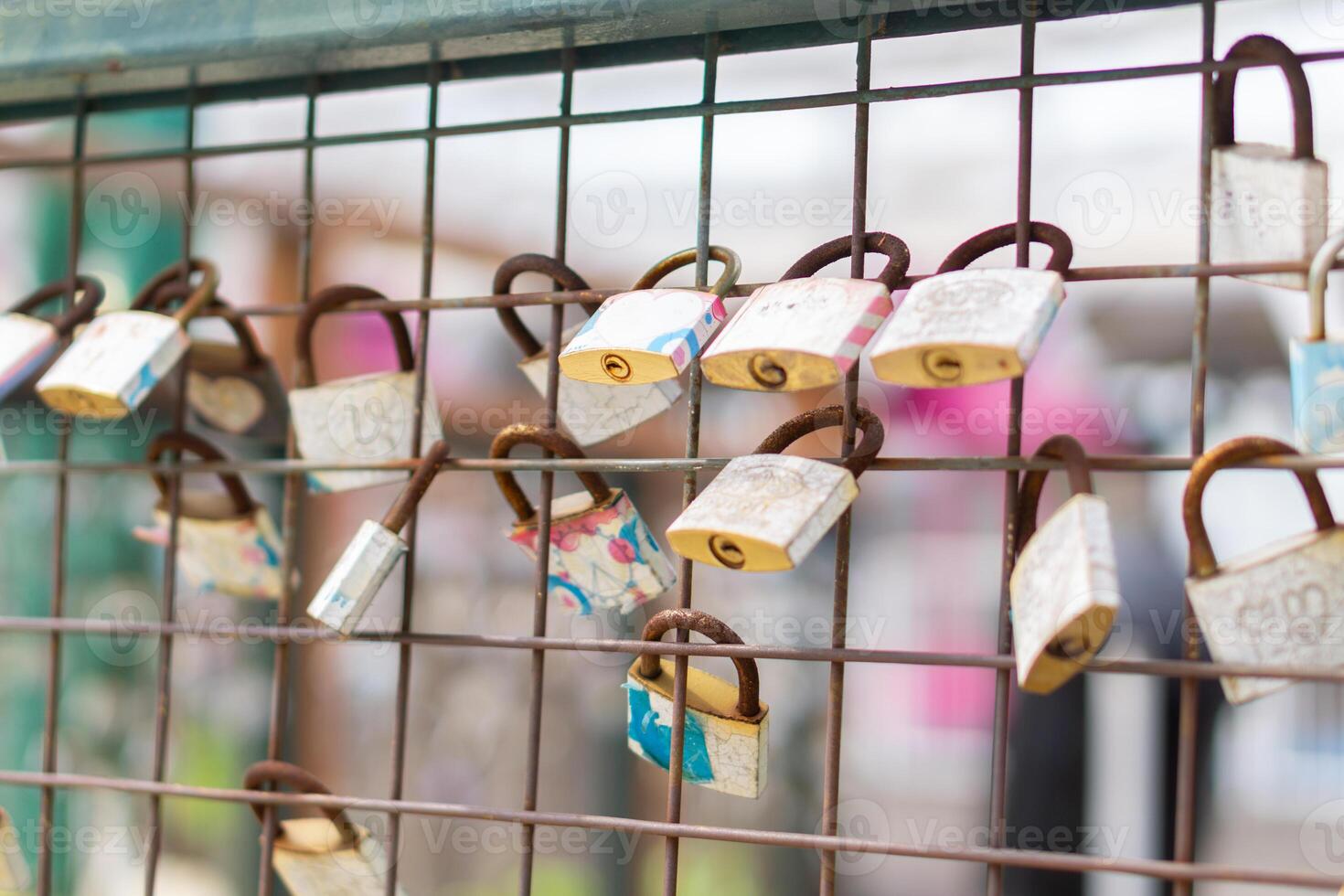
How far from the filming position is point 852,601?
2260 millimetres

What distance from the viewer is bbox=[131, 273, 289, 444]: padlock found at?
0.77m

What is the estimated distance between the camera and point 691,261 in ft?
2.02

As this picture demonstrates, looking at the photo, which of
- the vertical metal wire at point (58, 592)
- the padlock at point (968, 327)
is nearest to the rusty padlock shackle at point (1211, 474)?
the padlock at point (968, 327)

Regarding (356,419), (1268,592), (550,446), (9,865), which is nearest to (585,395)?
(550,446)

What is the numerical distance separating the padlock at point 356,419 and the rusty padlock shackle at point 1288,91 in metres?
0.46

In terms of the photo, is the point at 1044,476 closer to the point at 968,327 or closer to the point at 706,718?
the point at 968,327

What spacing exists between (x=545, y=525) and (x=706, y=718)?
0.47ft

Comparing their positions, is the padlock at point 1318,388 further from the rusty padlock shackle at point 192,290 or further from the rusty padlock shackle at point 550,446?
the rusty padlock shackle at point 192,290

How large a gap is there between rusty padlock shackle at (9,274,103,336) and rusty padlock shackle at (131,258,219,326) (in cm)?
4

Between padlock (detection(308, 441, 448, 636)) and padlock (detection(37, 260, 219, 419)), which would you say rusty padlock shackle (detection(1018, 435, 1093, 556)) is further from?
padlock (detection(37, 260, 219, 419))

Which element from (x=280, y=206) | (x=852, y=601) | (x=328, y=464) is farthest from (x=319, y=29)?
(x=852, y=601)

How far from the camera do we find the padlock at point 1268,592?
50cm

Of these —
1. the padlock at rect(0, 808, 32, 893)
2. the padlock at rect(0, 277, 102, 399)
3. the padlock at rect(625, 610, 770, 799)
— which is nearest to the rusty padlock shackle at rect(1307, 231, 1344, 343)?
the padlock at rect(625, 610, 770, 799)

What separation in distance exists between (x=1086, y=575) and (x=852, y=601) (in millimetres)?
1847
